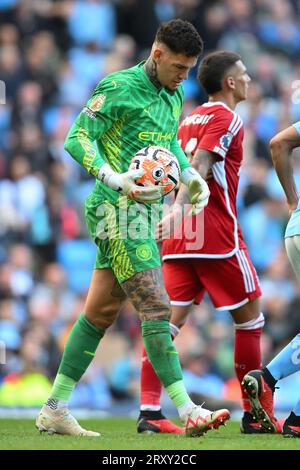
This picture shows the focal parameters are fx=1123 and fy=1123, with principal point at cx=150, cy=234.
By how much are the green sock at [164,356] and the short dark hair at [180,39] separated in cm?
148

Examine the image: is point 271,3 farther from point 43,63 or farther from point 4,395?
point 4,395

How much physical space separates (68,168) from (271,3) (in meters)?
4.90

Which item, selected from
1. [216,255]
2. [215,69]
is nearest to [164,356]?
[216,255]

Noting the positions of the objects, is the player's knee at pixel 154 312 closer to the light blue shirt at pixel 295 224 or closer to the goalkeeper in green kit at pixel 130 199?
the goalkeeper in green kit at pixel 130 199

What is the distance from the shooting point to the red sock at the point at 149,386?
7.14 metres

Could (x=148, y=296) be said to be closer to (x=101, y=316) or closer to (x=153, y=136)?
(x=101, y=316)

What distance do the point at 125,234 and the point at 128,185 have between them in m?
0.39

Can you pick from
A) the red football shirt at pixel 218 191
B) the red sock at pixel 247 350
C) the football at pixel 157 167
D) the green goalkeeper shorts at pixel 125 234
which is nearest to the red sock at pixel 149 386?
the red sock at pixel 247 350

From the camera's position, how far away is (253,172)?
13.7 meters

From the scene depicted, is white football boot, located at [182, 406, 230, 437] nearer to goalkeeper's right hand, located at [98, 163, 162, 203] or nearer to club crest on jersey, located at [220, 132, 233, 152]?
goalkeeper's right hand, located at [98, 163, 162, 203]

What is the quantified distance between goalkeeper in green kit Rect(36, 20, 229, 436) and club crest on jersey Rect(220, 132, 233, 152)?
0.61 metres

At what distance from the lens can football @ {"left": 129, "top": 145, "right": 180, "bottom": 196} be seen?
5.94 metres

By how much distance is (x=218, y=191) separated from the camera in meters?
7.28
